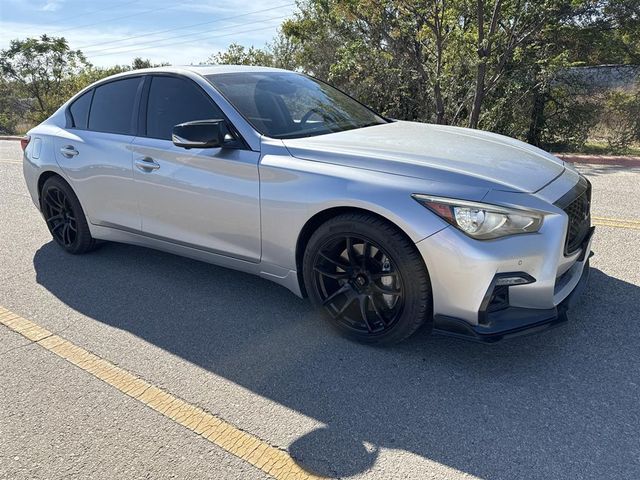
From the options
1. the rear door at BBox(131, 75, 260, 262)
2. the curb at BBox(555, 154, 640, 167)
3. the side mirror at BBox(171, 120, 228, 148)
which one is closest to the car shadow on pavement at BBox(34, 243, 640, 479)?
the rear door at BBox(131, 75, 260, 262)

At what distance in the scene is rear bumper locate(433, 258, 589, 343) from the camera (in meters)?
2.51

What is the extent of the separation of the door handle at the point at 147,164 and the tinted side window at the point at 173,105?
0.65ft

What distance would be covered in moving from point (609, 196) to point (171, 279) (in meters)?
5.48

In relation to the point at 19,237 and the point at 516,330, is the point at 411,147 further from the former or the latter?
the point at 19,237

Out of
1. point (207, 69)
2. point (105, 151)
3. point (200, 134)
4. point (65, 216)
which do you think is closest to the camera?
point (200, 134)

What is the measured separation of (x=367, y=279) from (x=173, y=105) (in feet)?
6.80

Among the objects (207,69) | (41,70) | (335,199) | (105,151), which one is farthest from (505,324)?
(41,70)

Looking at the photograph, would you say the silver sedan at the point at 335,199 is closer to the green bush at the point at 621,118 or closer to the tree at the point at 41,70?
the green bush at the point at 621,118

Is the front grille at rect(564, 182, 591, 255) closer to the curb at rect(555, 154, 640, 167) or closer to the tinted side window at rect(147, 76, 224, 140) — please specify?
the tinted side window at rect(147, 76, 224, 140)

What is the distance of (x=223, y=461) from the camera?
86.5 inches

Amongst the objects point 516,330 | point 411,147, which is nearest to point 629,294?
point 516,330

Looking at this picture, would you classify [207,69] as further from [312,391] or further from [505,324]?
[505,324]

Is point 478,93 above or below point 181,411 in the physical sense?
above

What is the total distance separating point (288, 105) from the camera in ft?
12.3
